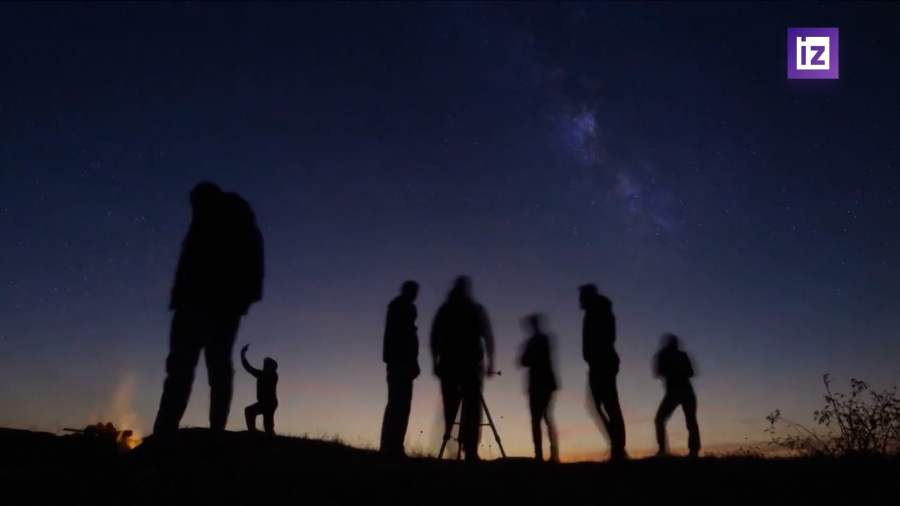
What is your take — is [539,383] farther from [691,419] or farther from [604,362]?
[691,419]

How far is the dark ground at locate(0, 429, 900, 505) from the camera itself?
4969 millimetres

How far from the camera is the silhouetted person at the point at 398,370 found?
28.4 ft

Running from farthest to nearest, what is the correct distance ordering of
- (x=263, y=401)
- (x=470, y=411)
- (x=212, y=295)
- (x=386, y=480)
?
(x=263, y=401) < (x=470, y=411) < (x=386, y=480) < (x=212, y=295)

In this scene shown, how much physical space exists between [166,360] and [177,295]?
56 centimetres

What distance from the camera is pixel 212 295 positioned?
5770 millimetres

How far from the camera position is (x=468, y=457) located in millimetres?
8133

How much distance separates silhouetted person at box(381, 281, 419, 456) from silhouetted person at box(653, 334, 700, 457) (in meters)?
4.63

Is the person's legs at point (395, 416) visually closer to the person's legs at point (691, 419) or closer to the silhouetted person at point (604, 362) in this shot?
the silhouetted person at point (604, 362)

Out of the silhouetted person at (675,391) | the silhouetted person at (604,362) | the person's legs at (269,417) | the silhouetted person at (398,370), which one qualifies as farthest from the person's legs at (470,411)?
the person's legs at (269,417)

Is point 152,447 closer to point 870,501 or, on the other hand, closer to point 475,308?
point 475,308

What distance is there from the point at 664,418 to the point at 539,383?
2273mm

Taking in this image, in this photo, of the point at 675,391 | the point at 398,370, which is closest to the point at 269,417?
the point at 398,370

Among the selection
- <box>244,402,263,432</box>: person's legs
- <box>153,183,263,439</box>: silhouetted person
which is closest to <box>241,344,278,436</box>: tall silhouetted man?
<box>244,402,263,432</box>: person's legs

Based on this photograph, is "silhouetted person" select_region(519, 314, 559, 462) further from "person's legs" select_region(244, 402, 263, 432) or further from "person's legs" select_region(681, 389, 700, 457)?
"person's legs" select_region(244, 402, 263, 432)
